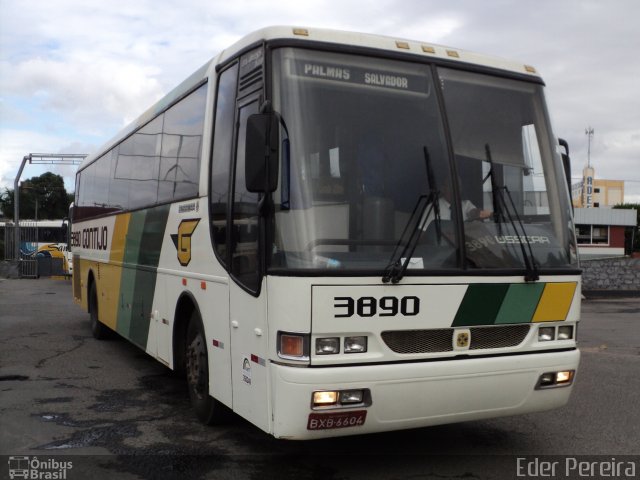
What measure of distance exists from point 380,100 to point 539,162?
1.45 m

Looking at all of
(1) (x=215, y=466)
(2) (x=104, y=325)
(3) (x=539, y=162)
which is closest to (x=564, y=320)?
(3) (x=539, y=162)

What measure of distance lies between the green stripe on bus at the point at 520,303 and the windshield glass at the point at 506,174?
18 centimetres

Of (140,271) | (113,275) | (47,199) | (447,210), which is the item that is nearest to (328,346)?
(447,210)

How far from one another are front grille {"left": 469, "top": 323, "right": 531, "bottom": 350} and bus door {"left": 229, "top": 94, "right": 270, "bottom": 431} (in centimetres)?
151

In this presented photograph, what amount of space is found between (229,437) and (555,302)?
289cm

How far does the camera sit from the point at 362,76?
5.22 m

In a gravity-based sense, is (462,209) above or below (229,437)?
above

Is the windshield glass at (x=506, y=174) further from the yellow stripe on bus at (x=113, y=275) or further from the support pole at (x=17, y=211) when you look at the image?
the support pole at (x=17, y=211)

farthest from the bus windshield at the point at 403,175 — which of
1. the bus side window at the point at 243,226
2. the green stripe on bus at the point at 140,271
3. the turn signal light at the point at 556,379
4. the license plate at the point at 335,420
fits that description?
the green stripe on bus at the point at 140,271

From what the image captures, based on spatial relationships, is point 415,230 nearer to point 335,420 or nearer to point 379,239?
point 379,239

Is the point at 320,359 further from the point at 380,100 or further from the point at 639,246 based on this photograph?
the point at 639,246

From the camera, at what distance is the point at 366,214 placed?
16.3ft

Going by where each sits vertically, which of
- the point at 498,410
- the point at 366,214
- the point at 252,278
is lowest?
the point at 498,410

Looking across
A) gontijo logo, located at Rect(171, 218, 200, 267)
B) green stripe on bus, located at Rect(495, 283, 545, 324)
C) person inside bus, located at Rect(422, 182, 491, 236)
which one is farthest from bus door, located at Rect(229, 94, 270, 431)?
green stripe on bus, located at Rect(495, 283, 545, 324)
